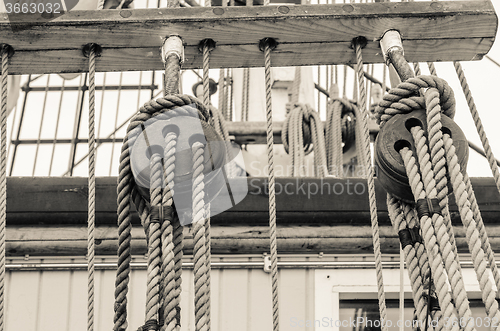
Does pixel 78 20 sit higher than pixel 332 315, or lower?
higher

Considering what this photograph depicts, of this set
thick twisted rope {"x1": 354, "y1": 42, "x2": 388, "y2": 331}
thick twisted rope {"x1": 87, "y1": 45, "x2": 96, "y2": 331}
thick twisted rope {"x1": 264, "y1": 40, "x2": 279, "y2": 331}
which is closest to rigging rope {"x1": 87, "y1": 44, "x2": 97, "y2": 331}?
thick twisted rope {"x1": 87, "y1": 45, "x2": 96, "y2": 331}

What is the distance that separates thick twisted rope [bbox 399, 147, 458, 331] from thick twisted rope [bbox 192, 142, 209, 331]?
1.52 feet

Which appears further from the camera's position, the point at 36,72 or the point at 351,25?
the point at 36,72

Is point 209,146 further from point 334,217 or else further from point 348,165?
point 348,165

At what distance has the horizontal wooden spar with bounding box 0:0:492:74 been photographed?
4.75 feet

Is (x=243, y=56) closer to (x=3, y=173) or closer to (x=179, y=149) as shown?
(x=179, y=149)

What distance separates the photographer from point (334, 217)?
249 centimetres

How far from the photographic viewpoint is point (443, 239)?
3.73 feet

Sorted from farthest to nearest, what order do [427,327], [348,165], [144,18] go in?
1. [348,165]
2. [144,18]
3. [427,327]

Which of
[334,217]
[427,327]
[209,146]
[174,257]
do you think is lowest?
[427,327]

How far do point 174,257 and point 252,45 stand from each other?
0.64m

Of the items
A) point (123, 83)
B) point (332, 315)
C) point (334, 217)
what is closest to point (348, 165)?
point (334, 217)

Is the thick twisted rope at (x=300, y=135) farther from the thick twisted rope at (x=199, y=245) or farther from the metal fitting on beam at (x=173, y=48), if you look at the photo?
the thick twisted rope at (x=199, y=245)

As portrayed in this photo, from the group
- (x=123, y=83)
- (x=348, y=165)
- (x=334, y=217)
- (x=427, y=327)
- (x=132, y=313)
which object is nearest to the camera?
(x=427, y=327)
